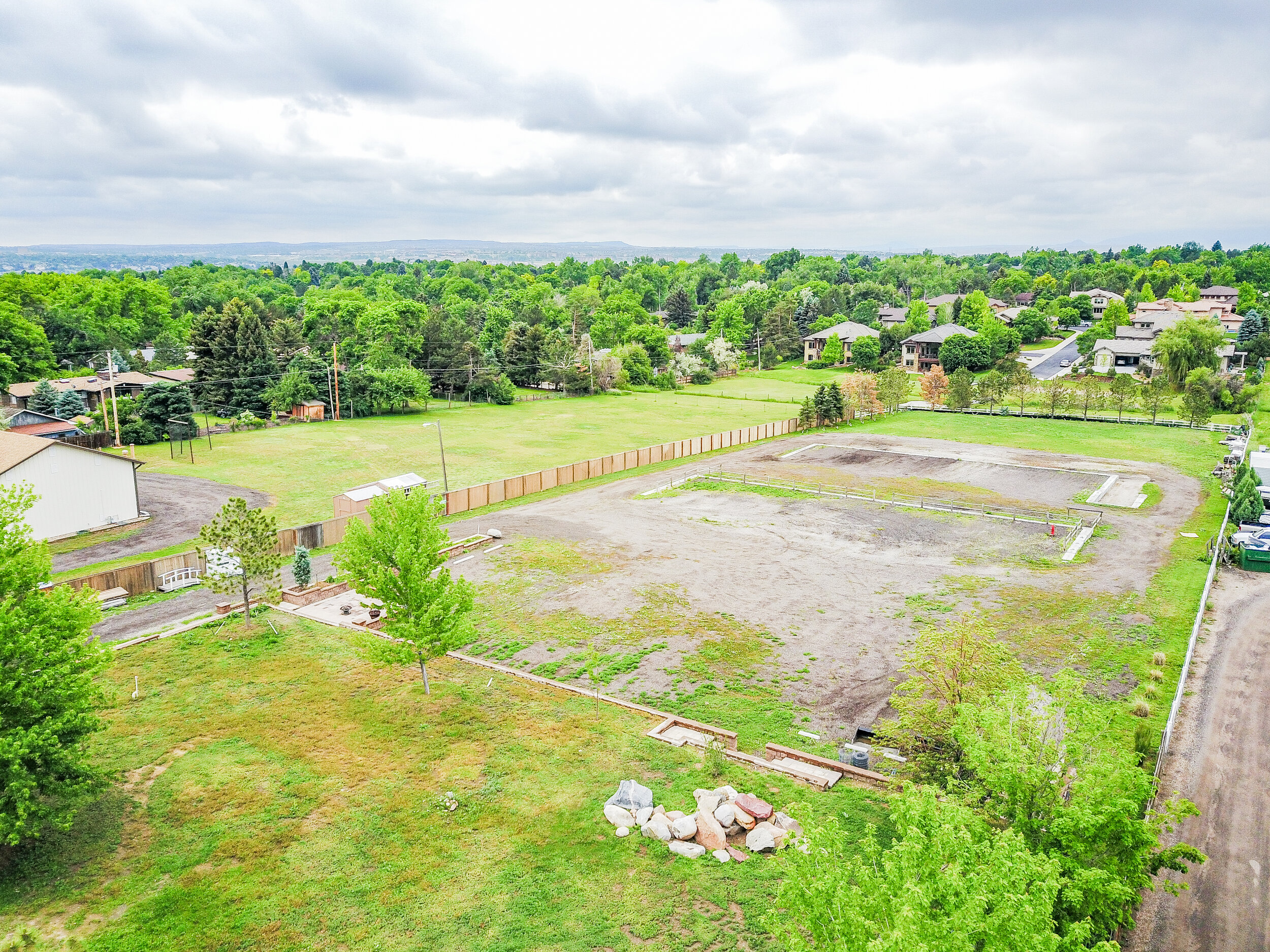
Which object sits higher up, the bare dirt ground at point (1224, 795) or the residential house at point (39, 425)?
the residential house at point (39, 425)

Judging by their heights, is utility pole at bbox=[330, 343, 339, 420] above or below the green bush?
above

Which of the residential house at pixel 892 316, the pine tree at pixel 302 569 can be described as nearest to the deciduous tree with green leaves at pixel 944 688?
the pine tree at pixel 302 569

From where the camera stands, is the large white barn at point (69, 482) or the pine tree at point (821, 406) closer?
the large white barn at point (69, 482)

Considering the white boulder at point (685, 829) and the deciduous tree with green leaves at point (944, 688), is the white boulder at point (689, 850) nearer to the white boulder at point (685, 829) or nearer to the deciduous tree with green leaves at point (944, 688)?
the white boulder at point (685, 829)

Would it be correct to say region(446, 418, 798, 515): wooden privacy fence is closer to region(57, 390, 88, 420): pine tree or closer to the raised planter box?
the raised planter box

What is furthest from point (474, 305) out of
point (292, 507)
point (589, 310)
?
point (292, 507)

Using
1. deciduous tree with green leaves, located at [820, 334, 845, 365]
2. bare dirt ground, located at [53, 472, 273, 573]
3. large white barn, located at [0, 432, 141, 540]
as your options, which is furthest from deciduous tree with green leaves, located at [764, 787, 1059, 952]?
deciduous tree with green leaves, located at [820, 334, 845, 365]
